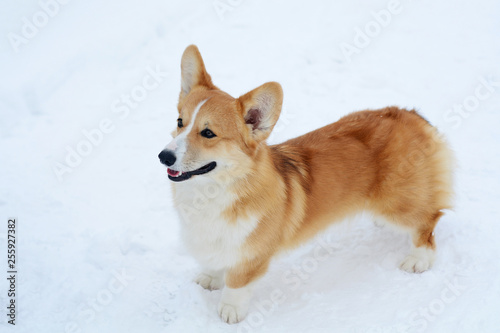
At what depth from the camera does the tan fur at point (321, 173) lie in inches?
112

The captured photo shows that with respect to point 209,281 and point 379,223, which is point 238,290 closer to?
point 209,281

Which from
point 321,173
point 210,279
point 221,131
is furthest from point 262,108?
point 210,279

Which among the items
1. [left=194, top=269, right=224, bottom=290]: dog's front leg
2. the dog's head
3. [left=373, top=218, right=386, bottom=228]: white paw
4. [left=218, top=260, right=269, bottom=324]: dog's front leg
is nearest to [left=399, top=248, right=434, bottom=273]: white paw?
[left=373, top=218, right=386, bottom=228]: white paw

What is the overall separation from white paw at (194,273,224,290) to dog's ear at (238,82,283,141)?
1.36 meters

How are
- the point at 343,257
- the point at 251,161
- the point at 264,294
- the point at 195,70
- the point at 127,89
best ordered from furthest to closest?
the point at 127,89 → the point at 343,257 → the point at 264,294 → the point at 195,70 → the point at 251,161

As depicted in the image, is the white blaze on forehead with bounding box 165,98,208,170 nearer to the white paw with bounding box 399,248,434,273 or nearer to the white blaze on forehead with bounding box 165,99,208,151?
the white blaze on forehead with bounding box 165,99,208,151

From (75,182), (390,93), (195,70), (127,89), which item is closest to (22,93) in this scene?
(127,89)

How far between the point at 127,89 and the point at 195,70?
2.88 metres

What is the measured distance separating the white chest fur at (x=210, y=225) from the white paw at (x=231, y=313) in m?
0.34

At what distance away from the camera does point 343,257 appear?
3.73 metres

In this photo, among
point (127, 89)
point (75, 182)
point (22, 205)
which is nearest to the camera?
point (22, 205)

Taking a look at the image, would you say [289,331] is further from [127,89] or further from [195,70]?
[127,89]

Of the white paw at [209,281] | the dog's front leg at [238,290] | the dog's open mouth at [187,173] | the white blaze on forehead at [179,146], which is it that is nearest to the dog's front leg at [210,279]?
the white paw at [209,281]

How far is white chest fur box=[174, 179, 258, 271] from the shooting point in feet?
9.39
